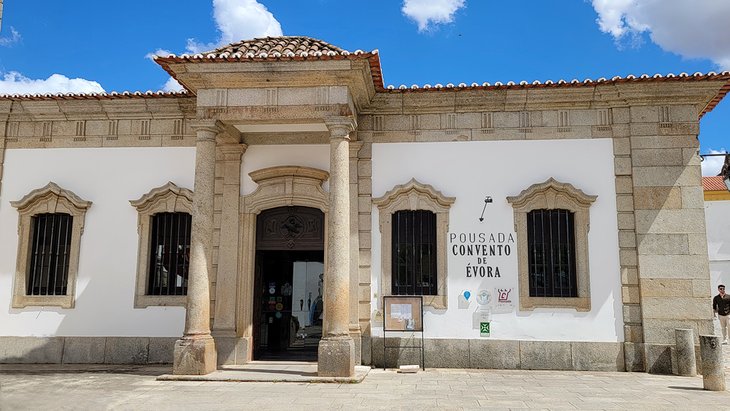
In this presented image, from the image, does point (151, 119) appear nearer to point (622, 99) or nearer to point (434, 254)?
point (434, 254)

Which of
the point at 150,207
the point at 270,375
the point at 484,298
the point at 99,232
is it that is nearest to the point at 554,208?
the point at 484,298

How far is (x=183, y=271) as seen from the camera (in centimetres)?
1124

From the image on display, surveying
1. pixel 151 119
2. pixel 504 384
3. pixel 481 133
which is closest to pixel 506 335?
pixel 504 384

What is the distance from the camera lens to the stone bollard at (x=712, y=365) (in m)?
8.30

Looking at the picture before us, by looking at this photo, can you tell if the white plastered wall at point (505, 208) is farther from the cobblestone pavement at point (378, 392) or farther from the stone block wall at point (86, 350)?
the stone block wall at point (86, 350)

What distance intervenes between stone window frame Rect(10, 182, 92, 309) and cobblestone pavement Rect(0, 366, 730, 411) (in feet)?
5.38

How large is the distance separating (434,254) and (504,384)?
276cm

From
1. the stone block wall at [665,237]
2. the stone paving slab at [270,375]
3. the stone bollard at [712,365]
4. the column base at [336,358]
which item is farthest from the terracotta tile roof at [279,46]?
the stone bollard at [712,365]

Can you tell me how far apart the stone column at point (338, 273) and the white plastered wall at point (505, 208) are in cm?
138

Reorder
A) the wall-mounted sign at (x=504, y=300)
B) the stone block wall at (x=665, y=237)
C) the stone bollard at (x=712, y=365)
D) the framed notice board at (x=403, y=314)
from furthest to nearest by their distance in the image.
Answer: the wall-mounted sign at (x=504, y=300), the framed notice board at (x=403, y=314), the stone block wall at (x=665, y=237), the stone bollard at (x=712, y=365)

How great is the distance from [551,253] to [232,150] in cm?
615

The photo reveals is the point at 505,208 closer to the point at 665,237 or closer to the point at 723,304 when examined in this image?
the point at 665,237

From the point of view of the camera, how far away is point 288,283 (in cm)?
1184

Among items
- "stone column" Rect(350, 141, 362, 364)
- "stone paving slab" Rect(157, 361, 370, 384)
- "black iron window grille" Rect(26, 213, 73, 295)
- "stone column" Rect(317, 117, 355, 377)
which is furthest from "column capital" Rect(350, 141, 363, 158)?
"black iron window grille" Rect(26, 213, 73, 295)
